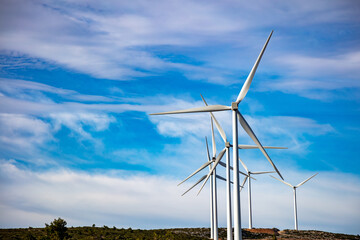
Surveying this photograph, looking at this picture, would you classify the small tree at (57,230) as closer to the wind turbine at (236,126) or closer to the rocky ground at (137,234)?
the rocky ground at (137,234)

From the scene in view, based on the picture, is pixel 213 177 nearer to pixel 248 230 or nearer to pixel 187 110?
pixel 187 110

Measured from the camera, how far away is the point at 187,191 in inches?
3157

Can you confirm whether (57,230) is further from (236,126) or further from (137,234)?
(236,126)

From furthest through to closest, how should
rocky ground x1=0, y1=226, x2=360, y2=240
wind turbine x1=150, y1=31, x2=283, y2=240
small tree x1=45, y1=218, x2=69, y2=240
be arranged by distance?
1. rocky ground x1=0, y1=226, x2=360, y2=240
2. small tree x1=45, y1=218, x2=69, y2=240
3. wind turbine x1=150, y1=31, x2=283, y2=240

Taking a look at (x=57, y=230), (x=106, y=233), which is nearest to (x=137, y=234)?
(x=106, y=233)

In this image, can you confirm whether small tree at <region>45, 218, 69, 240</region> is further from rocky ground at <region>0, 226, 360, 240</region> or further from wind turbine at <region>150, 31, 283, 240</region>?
wind turbine at <region>150, 31, 283, 240</region>

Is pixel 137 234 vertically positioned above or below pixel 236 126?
below

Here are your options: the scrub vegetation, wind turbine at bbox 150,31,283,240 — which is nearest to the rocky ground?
the scrub vegetation

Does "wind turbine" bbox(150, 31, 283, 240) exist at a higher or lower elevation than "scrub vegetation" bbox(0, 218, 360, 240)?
higher

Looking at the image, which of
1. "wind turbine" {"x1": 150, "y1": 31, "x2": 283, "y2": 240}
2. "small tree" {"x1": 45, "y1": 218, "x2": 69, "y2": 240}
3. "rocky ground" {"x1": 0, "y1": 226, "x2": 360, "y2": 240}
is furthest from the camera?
"rocky ground" {"x1": 0, "y1": 226, "x2": 360, "y2": 240}

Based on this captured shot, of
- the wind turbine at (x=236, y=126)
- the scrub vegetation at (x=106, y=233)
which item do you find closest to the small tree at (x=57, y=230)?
the scrub vegetation at (x=106, y=233)

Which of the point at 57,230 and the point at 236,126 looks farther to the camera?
the point at 57,230

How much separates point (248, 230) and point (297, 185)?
23.0m

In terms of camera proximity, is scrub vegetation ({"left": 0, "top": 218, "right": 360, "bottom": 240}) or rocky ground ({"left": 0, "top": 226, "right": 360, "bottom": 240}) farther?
rocky ground ({"left": 0, "top": 226, "right": 360, "bottom": 240})
